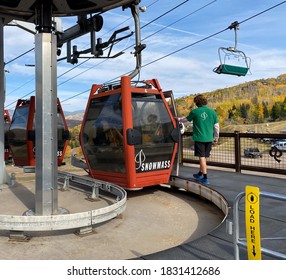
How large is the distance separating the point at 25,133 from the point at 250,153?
6.25 metres

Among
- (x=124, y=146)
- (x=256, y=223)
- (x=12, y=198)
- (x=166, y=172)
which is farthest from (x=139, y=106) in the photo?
(x=256, y=223)

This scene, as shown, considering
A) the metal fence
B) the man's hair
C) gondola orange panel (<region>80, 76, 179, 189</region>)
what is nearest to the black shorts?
gondola orange panel (<region>80, 76, 179, 189</region>)

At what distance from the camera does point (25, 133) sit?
940 cm

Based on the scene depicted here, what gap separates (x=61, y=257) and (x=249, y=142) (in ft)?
20.1

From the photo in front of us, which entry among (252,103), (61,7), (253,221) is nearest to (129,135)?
(61,7)

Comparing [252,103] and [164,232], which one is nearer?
[164,232]

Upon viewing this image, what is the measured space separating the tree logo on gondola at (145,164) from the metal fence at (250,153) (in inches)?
118

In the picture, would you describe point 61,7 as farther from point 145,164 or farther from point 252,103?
point 252,103

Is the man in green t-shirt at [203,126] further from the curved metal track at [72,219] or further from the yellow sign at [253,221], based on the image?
the yellow sign at [253,221]

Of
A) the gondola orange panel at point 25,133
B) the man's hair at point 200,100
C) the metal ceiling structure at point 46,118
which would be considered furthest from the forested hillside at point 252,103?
the metal ceiling structure at point 46,118

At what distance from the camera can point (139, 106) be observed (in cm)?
591

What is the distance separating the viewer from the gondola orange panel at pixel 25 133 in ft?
30.3

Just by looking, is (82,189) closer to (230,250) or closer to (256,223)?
(230,250)

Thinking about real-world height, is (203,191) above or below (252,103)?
below
